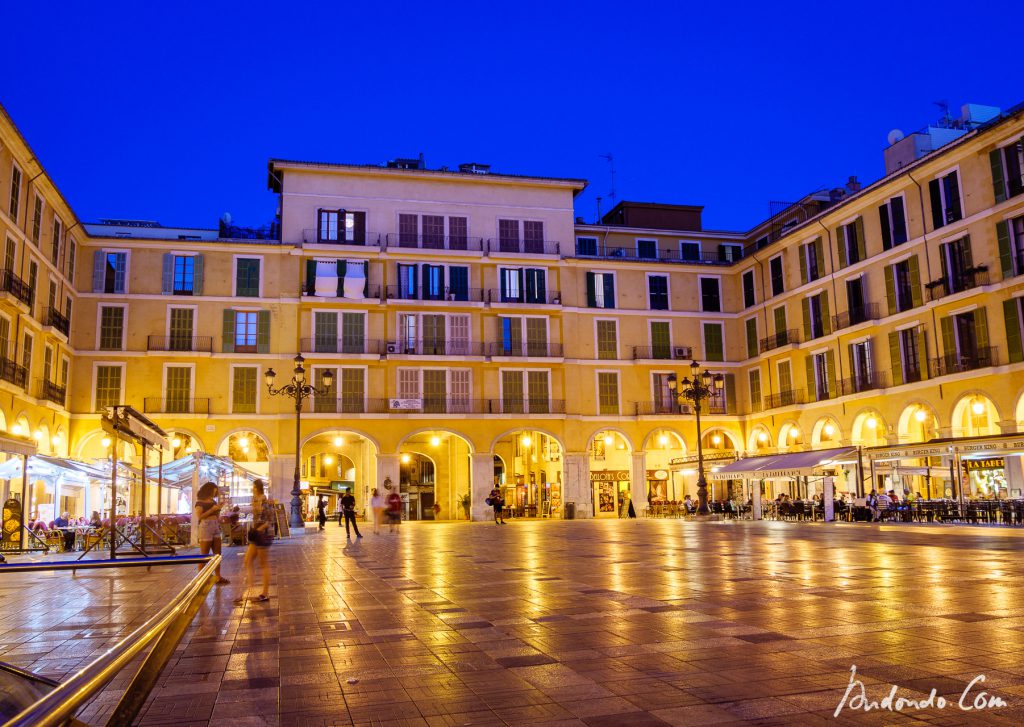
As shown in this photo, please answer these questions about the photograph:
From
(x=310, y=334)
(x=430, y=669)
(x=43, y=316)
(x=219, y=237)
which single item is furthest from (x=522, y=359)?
(x=430, y=669)

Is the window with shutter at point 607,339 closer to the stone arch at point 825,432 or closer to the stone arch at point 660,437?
the stone arch at point 660,437

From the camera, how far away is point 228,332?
134 feet

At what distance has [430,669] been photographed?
5.73m

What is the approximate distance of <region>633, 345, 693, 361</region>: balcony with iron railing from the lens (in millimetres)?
45125

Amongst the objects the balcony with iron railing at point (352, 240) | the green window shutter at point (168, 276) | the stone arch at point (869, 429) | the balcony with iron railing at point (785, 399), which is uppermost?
the balcony with iron railing at point (352, 240)

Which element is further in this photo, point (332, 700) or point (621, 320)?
point (621, 320)

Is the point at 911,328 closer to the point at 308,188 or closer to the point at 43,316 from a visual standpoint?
the point at 308,188

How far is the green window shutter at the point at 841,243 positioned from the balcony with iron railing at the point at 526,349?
45.5 ft

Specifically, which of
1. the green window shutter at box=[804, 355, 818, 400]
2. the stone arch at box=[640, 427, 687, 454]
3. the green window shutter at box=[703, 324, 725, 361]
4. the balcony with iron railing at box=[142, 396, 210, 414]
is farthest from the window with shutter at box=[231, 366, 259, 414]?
the green window shutter at box=[804, 355, 818, 400]

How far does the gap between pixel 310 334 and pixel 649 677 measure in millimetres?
37671

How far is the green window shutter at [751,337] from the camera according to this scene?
45188 millimetres

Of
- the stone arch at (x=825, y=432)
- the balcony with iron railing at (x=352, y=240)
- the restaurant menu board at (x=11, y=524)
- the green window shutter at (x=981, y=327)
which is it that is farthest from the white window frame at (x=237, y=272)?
the green window shutter at (x=981, y=327)

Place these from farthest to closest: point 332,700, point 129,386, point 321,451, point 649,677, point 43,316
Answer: point 321,451
point 129,386
point 43,316
point 649,677
point 332,700

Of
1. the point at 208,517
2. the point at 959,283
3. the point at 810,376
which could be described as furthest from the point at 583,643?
the point at 810,376
